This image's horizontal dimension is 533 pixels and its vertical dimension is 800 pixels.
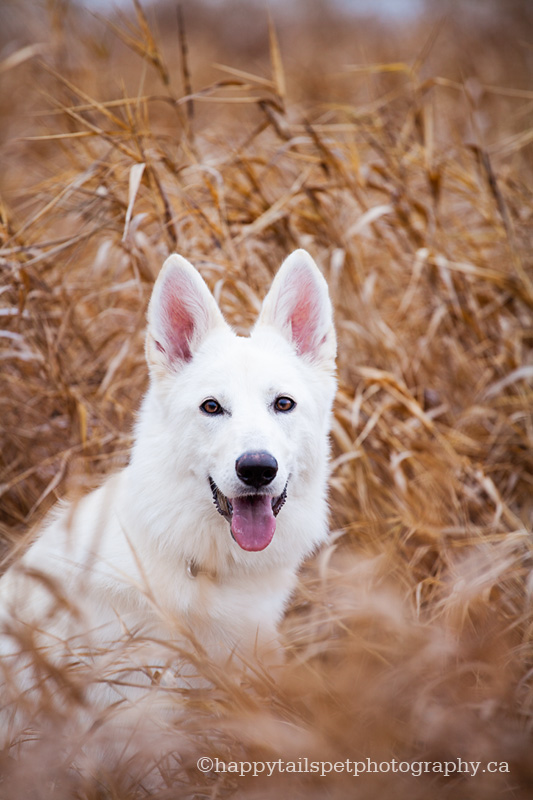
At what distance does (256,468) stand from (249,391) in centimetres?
35

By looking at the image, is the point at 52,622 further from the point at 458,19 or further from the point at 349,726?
the point at 458,19

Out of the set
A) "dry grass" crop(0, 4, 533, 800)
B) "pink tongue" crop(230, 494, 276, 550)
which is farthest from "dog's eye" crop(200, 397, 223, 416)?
"dry grass" crop(0, 4, 533, 800)

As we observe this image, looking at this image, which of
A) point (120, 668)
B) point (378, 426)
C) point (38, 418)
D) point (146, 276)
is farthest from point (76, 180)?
point (120, 668)

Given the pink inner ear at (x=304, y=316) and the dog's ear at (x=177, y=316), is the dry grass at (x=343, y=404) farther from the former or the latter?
the pink inner ear at (x=304, y=316)

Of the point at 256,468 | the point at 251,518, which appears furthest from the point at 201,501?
the point at 256,468

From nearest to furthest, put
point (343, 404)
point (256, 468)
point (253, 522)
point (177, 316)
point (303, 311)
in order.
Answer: point (256, 468)
point (253, 522)
point (177, 316)
point (303, 311)
point (343, 404)

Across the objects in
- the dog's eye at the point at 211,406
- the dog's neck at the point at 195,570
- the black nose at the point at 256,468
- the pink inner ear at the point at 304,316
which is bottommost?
the dog's neck at the point at 195,570

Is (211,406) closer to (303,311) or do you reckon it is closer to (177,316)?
(177,316)

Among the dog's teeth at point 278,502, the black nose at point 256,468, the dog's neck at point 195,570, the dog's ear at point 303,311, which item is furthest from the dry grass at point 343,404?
the dog's ear at point 303,311

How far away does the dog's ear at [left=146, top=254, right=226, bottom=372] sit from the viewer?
2.29 m

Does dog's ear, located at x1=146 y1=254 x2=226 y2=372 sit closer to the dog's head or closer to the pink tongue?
the dog's head

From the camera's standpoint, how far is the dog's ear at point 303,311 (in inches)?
95.7

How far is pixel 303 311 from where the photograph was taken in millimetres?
2564

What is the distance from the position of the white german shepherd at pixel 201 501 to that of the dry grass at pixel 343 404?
22 centimetres
